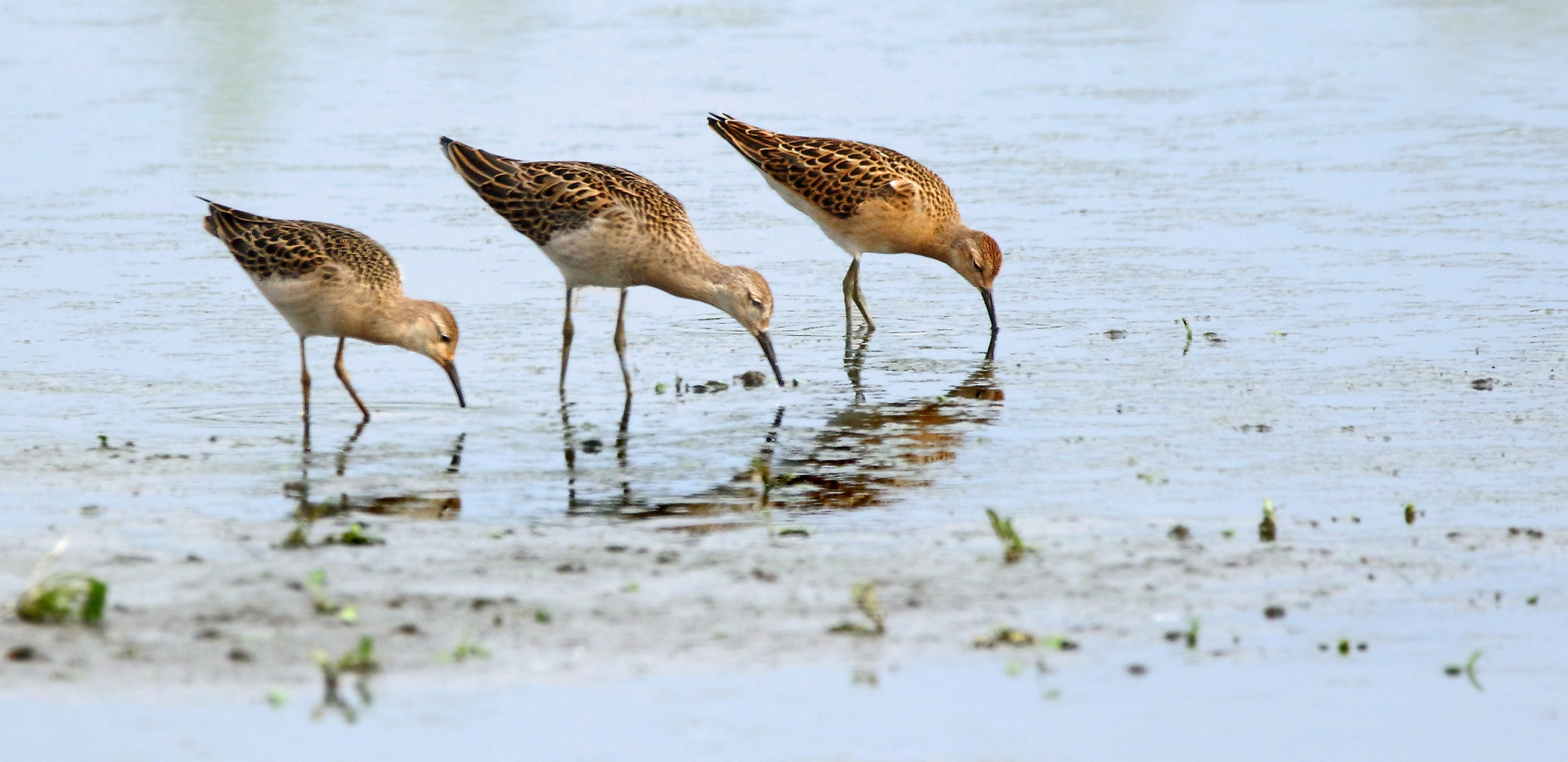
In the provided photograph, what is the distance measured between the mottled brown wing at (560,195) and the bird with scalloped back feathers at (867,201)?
1.75m

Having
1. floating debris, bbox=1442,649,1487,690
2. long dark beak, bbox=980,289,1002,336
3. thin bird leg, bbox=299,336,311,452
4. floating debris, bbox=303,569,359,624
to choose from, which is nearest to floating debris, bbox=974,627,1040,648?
floating debris, bbox=1442,649,1487,690

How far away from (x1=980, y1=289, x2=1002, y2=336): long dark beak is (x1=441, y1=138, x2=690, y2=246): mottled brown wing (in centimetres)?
204

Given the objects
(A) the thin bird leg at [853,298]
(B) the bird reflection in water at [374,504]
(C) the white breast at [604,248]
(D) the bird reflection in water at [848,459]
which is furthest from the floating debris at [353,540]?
(A) the thin bird leg at [853,298]

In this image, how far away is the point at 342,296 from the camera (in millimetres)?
9844

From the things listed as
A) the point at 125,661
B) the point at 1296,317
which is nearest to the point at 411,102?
the point at 1296,317

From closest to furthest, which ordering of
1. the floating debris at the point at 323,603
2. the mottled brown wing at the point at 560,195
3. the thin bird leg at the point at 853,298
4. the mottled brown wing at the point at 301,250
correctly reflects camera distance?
the floating debris at the point at 323,603, the mottled brown wing at the point at 301,250, the mottled brown wing at the point at 560,195, the thin bird leg at the point at 853,298

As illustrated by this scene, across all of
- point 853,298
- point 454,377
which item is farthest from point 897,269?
point 454,377

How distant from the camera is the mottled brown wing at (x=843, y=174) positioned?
42.4 ft

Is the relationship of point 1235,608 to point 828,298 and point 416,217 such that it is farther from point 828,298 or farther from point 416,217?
point 416,217

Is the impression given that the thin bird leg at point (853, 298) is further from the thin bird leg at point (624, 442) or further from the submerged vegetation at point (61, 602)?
the submerged vegetation at point (61, 602)

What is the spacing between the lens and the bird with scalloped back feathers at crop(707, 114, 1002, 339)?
1278 centimetres

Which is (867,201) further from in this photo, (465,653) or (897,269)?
(465,653)

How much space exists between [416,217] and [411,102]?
4966mm

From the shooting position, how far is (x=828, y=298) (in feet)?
44.0
